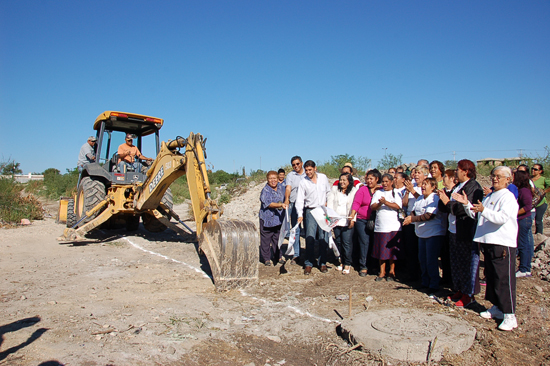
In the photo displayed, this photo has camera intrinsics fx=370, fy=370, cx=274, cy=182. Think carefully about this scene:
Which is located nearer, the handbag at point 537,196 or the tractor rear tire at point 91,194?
the handbag at point 537,196

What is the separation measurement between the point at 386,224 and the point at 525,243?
204 cm

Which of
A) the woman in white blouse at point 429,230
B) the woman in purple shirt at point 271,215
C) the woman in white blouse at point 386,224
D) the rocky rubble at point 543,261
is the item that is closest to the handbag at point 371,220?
the woman in white blouse at point 386,224

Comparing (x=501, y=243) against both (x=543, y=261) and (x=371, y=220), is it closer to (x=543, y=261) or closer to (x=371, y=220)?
(x=371, y=220)

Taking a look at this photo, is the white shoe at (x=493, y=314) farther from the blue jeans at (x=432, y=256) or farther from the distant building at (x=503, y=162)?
the distant building at (x=503, y=162)

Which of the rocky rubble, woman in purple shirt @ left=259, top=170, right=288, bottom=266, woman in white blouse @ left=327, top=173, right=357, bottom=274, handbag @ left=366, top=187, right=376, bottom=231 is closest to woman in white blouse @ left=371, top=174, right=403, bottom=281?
handbag @ left=366, top=187, right=376, bottom=231

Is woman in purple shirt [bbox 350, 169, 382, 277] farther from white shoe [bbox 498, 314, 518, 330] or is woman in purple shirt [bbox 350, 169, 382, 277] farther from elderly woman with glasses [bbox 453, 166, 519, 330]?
white shoe [bbox 498, 314, 518, 330]

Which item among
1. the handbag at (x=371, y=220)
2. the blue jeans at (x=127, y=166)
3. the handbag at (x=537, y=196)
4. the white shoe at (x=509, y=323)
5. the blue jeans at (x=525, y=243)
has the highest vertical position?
the blue jeans at (x=127, y=166)

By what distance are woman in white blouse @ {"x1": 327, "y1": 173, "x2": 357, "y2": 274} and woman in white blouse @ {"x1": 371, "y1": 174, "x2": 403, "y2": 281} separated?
1.61ft

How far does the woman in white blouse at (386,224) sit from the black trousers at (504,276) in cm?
170

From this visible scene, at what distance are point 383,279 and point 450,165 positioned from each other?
14.4 m

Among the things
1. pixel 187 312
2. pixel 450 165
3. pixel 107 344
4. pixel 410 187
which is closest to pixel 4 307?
pixel 107 344

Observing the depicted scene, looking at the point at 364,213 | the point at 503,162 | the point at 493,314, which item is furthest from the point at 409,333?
the point at 503,162

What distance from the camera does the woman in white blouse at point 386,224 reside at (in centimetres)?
547

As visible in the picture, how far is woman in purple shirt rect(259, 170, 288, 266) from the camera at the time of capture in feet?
20.5
